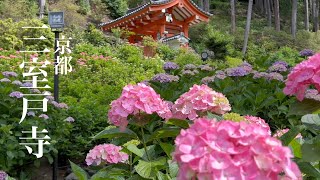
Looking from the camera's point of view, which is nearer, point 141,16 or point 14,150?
point 14,150

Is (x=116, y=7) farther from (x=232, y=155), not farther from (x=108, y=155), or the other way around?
(x=232, y=155)

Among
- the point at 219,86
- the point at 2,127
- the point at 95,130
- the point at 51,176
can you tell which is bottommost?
the point at 51,176

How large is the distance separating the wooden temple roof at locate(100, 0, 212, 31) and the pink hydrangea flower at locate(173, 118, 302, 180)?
1415 centimetres

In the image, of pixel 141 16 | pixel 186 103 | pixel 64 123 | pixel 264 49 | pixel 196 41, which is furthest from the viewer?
pixel 196 41

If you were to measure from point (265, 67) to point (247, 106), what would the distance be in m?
1.09

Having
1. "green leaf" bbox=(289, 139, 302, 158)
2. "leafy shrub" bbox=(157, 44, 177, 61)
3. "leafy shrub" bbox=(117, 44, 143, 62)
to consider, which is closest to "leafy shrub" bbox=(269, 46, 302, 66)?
"leafy shrub" bbox=(157, 44, 177, 61)

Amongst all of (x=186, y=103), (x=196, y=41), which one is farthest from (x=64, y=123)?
(x=196, y=41)

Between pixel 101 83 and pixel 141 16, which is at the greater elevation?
pixel 141 16

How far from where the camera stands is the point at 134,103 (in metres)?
1.49

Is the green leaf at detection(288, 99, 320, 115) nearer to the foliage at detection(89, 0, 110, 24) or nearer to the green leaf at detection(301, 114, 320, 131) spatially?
the green leaf at detection(301, 114, 320, 131)

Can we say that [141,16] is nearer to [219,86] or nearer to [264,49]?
[264,49]

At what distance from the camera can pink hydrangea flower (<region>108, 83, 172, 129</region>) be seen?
149 centimetres

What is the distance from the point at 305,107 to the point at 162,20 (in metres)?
14.6

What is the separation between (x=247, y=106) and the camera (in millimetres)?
3170
